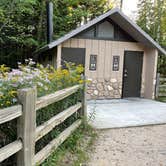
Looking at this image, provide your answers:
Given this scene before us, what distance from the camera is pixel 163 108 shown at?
8.85m

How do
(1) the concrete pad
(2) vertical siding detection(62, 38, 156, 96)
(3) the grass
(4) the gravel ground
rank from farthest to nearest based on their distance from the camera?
(2) vertical siding detection(62, 38, 156, 96)
(1) the concrete pad
(4) the gravel ground
(3) the grass

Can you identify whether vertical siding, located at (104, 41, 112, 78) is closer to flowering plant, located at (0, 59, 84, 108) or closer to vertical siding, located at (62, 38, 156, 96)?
vertical siding, located at (62, 38, 156, 96)

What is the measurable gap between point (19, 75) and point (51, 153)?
1238 millimetres

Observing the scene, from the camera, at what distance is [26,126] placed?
9.28 ft

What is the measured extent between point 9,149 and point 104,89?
8.30 meters

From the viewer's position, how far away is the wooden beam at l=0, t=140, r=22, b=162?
2459 mm

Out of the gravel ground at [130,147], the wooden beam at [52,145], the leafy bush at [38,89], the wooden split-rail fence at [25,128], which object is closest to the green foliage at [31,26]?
the leafy bush at [38,89]

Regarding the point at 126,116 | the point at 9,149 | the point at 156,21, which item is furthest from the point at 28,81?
the point at 156,21

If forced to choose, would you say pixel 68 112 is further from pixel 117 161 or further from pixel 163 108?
pixel 163 108

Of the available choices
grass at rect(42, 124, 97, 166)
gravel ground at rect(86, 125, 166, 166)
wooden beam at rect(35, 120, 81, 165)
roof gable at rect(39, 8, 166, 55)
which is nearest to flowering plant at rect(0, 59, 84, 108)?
wooden beam at rect(35, 120, 81, 165)

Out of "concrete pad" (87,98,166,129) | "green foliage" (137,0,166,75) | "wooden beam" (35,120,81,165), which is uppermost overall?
"green foliage" (137,0,166,75)

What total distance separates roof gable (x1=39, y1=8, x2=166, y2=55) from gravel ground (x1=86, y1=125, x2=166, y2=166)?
4.59 meters

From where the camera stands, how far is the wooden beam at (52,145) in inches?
130

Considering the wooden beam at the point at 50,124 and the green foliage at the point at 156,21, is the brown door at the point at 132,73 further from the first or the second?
the wooden beam at the point at 50,124
